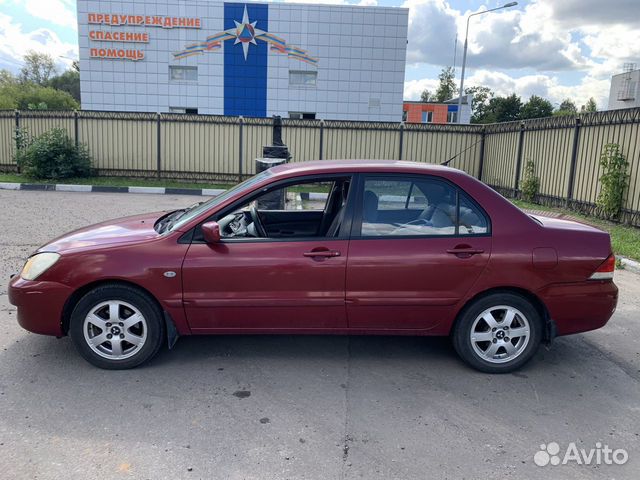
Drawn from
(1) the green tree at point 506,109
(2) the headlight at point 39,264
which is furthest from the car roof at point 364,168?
(1) the green tree at point 506,109

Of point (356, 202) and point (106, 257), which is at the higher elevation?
point (356, 202)

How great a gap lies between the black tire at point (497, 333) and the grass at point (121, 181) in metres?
13.6

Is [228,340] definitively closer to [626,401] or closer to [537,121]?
[626,401]

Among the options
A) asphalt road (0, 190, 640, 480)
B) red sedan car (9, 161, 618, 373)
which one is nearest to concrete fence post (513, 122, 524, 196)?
asphalt road (0, 190, 640, 480)

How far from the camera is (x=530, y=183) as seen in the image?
43.0 ft

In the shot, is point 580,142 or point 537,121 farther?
point 537,121

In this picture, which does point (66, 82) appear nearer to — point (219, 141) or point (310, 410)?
point (219, 141)

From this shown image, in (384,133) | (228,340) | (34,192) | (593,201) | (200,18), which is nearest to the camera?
(228,340)

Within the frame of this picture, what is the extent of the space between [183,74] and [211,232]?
29.1 metres

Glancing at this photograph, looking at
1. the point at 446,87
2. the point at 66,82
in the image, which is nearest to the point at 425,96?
the point at 446,87

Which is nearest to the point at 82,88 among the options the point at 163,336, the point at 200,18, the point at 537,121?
the point at 200,18

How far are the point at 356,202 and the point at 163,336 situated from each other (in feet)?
5.80

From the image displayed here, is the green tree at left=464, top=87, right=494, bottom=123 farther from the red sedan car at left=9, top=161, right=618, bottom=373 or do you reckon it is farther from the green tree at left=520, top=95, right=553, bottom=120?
the red sedan car at left=9, top=161, right=618, bottom=373

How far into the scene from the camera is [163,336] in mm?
3906
